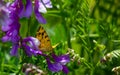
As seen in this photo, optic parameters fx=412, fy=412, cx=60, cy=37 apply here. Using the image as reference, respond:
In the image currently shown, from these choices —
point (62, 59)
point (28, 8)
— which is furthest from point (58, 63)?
point (28, 8)

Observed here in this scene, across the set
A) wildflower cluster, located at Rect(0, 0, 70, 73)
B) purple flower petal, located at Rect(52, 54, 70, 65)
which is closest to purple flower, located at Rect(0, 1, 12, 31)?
wildflower cluster, located at Rect(0, 0, 70, 73)

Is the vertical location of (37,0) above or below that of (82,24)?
above

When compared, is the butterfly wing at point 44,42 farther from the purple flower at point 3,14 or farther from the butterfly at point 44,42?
the purple flower at point 3,14

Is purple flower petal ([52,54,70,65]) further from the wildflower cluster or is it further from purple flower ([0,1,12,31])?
purple flower ([0,1,12,31])

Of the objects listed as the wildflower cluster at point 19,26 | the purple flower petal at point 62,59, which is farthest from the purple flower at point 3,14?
the purple flower petal at point 62,59

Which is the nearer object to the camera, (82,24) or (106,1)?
(82,24)

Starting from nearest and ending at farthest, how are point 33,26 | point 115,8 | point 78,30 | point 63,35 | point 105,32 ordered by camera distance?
point 33,26, point 78,30, point 105,32, point 63,35, point 115,8

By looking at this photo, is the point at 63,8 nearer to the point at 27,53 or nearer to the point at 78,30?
the point at 78,30

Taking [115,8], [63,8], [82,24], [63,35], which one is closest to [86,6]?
[82,24]

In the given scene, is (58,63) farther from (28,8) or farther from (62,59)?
(28,8)
